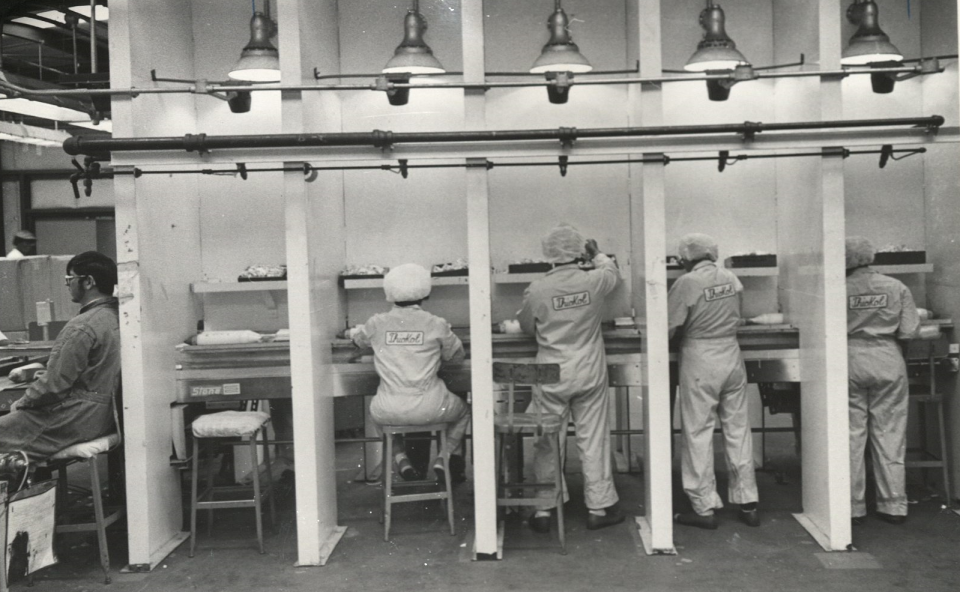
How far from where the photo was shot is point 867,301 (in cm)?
532

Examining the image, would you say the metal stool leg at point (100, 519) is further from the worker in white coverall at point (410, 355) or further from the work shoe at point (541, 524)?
the work shoe at point (541, 524)

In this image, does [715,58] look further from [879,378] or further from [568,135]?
[879,378]

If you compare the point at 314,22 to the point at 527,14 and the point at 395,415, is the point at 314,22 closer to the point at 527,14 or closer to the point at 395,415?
the point at 527,14

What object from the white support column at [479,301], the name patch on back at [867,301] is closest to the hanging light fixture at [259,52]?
the white support column at [479,301]

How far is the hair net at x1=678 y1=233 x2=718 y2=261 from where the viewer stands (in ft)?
17.5

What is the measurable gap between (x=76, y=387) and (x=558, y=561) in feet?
9.17

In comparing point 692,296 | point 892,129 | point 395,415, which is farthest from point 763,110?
point 395,415

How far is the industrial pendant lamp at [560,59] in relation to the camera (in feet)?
15.0

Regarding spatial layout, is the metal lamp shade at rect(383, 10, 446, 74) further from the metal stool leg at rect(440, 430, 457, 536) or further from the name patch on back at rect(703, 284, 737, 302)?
the metal stool leg at rect(440, 430, 457, 536)

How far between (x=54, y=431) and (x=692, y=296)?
3639mm

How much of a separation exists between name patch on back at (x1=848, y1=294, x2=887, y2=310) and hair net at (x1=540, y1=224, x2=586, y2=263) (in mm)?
1680

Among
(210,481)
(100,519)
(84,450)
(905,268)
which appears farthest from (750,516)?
(84,450)

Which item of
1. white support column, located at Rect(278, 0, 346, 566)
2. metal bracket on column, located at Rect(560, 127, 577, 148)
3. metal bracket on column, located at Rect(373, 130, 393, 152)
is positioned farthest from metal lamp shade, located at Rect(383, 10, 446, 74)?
metal bracket on column, located at Rect(560, 127, 577, 148)

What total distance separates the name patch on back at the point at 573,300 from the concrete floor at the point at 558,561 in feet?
4.44
